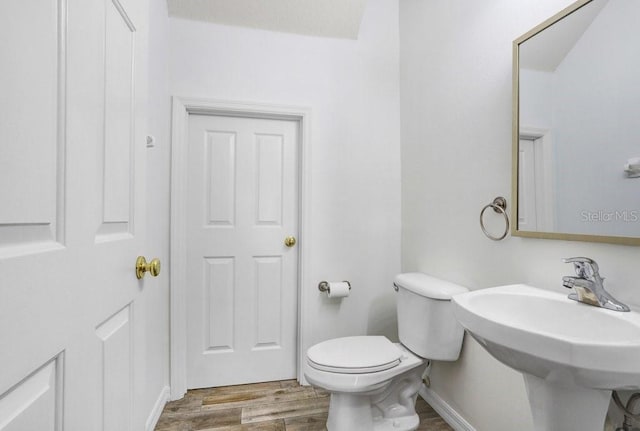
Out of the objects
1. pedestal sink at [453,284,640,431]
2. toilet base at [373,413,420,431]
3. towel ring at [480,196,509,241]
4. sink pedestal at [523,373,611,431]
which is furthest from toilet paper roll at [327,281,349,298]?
sink pedestal at [523,373,611,431]

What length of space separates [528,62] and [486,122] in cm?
28

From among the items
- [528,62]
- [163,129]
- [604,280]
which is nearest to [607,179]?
[604,280]

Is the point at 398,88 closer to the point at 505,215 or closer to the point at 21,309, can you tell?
the point at 505,215

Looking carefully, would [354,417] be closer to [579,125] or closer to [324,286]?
[324,286]

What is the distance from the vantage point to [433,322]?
4.88 feet

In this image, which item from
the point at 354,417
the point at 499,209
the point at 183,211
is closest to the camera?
the point at 499,209

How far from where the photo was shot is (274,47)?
197cm

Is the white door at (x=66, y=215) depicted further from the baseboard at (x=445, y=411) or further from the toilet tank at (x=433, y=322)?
the baseboard at (x=445, y=411)

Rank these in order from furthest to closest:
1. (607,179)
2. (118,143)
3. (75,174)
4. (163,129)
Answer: (163,129)
(607,179)
(118,143)
(75,174)

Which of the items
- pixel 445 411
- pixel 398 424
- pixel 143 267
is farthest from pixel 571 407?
pixel 143 267

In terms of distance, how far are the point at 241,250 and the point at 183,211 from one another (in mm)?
418

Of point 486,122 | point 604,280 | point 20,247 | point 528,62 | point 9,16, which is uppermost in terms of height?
point 528,62

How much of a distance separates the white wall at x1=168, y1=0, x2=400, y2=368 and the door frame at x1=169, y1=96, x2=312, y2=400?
5 centimetres

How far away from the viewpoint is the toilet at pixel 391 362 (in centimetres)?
138
